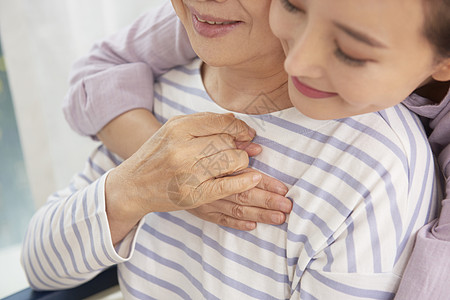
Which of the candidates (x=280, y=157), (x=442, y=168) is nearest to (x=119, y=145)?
(x=280, y=157)

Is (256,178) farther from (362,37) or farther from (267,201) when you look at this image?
(362,37)

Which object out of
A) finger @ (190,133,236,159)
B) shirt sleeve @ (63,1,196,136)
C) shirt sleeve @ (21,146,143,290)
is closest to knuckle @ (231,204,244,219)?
finger @ (190,133,236,159)

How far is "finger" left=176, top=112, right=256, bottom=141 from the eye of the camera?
89cm

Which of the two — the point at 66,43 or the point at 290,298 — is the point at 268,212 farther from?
the point at 66,43

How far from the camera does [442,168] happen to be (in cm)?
85

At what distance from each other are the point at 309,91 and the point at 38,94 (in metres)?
1.34

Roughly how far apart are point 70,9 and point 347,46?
129 centimetres

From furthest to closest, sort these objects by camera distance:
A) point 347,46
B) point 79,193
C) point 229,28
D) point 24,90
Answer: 1. point 24,90
2. point 79,193
3. point 229,28
4. point 347,46

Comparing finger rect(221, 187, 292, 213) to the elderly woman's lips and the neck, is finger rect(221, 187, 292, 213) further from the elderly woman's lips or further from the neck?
the elderly woman's lips

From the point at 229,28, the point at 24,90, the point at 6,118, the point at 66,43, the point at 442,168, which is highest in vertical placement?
the point at 229,28

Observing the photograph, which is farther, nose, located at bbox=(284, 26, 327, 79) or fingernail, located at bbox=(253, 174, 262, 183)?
fingernail, located at bbox=(253, 174, 262, 183)

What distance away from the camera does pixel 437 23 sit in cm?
55

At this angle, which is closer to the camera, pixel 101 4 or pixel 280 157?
pixel 280 157

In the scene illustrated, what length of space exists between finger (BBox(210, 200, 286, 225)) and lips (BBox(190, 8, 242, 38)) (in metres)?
0.29
